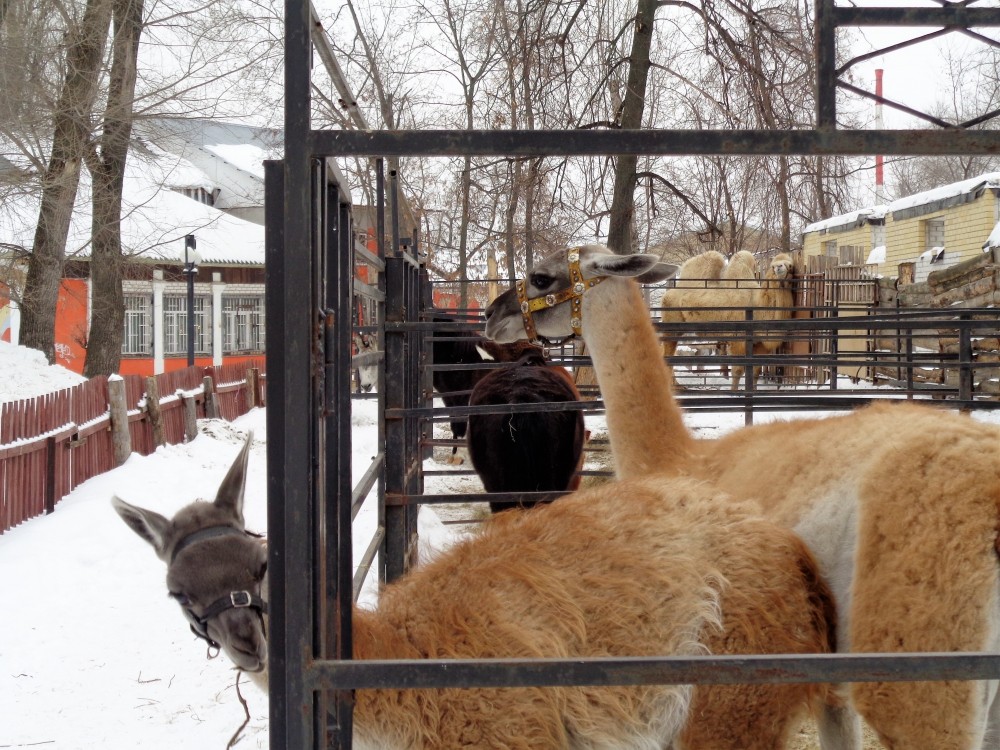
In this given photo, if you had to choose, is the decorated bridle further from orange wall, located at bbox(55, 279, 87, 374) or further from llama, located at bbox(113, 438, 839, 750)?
orange wall, located at bbox(55, 279, 87, 374)

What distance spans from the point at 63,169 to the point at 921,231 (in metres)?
19.0

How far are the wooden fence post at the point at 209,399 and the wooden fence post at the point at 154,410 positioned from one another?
3008mm

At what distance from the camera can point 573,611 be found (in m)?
2.44

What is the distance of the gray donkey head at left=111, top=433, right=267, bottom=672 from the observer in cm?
265

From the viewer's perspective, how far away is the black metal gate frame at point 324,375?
1.58 m

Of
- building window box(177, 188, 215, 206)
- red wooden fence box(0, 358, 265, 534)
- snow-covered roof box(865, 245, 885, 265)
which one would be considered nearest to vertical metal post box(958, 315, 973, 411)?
red wooden fence box(0, 358, 265, 534)

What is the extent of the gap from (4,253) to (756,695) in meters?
17.9

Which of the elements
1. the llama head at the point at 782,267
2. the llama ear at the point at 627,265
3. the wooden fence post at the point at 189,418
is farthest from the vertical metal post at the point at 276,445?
the llama head at the point at 782,267

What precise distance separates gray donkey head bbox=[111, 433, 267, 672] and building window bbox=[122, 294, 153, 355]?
31884mm

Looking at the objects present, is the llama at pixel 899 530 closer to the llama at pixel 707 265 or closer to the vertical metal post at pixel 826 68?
the vertical metal post at pixel 826 68

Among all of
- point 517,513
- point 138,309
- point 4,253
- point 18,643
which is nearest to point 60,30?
point 4,253

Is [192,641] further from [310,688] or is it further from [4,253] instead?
[4,253]

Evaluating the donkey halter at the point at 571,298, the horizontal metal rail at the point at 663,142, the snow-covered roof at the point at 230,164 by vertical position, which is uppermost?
the snow-covered roof at the point at 230,164

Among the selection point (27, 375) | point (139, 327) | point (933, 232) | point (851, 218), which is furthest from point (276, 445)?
point (139, 327)
